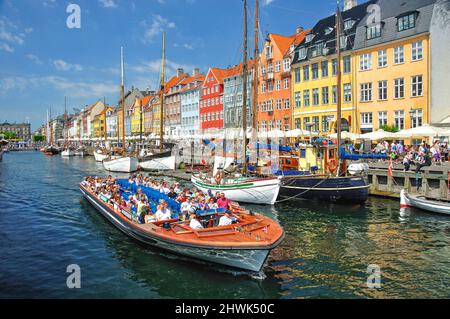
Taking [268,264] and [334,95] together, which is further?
[334,95]

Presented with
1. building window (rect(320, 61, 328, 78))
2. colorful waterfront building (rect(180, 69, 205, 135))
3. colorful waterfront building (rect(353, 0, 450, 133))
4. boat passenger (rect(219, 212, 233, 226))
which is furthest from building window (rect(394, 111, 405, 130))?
colorful waterfront building (rect(180, 69, 205, 135))

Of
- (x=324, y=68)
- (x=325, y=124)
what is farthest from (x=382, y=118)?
(x=324, y=68)

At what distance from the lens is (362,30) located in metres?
43.3

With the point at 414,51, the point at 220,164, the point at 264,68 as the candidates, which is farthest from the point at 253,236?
the point at 264,68

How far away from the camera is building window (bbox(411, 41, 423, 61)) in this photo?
122 ft

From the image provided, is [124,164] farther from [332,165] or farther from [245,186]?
[332,165]

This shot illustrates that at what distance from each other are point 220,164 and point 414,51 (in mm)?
22007

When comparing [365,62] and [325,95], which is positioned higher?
[365,62]

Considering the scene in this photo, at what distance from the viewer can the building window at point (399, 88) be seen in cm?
3897

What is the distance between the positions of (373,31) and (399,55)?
4.63 metres

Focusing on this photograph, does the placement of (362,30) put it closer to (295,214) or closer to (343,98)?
(343,98)

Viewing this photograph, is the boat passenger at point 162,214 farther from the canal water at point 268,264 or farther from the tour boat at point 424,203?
the tour boat at point 424,203

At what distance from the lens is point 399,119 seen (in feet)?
128

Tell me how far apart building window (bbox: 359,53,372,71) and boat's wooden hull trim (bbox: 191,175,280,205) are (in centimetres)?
2390
